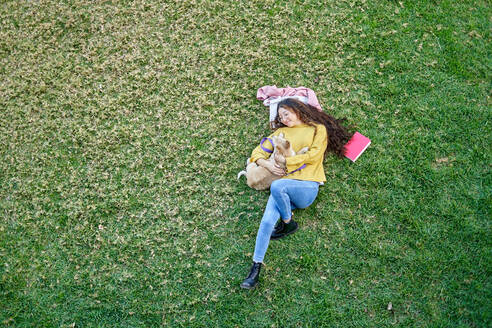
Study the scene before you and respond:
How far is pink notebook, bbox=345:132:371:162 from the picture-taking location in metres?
4.99

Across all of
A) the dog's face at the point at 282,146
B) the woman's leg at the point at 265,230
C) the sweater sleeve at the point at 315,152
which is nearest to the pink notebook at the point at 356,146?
the sweater sleeve at the point at 315,152

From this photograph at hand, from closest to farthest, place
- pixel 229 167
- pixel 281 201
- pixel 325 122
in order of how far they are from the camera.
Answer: pixel 281 201, pixel 325 122, pixel 229 167

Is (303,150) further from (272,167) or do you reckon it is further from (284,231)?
(284,231)

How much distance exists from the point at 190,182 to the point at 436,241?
319 cm

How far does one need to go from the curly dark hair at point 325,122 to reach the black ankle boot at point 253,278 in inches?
66.6

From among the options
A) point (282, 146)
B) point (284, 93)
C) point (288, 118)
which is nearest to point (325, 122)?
point (288, 118)

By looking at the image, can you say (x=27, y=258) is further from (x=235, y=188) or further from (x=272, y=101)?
(x=272, y=101)

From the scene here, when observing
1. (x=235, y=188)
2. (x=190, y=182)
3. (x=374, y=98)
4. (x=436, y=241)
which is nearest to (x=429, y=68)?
(x=374, y=98)

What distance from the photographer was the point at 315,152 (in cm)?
445

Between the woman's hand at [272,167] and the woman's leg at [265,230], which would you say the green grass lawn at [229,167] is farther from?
the woman's hand at [272,167]

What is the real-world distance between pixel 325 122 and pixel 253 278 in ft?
6.96

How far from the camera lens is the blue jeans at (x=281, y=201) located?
4309mm

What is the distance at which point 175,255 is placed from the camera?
4789mm

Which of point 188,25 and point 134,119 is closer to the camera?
point 134,119
